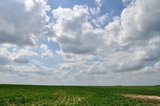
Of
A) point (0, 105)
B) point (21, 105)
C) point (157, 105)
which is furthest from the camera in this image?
point (157, 105)

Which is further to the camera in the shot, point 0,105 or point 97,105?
point 97,105

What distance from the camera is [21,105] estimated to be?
3381 centimetres

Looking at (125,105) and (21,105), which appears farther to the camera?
(125,105)

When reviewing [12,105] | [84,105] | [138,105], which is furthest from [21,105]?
[138,105]

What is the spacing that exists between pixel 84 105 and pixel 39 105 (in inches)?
227

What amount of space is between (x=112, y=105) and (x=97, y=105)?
3.25 m

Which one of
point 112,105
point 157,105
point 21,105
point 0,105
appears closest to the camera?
point 0,105

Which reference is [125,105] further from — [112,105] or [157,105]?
[157,105]

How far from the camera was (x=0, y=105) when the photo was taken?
104 ft

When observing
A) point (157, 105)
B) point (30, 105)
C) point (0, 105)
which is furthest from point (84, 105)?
point (157, 105)

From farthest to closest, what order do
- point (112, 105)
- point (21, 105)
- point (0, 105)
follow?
point (112, 105) < point (21, 105) < point (0, 105)

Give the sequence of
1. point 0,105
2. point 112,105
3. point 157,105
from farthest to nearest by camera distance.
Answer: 1. point 157,105
2. point 112,105
3. point 0,105

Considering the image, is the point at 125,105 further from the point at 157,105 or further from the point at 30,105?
the point at 30,105

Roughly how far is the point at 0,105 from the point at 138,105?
18.7 meters
